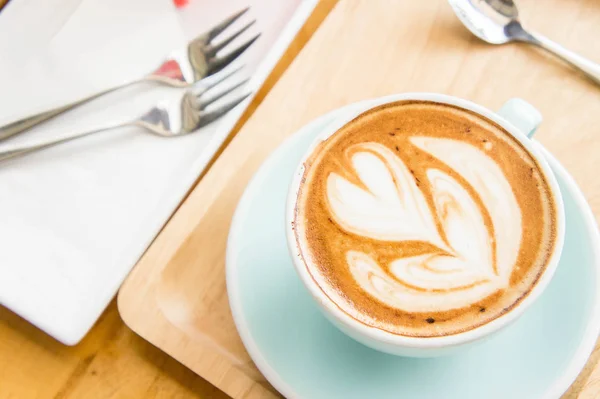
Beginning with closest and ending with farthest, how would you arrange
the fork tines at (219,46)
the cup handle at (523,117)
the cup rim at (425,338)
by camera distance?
the cup rim at (425,338)
the cup handle at (523,117)
the fork tines at (219,46)

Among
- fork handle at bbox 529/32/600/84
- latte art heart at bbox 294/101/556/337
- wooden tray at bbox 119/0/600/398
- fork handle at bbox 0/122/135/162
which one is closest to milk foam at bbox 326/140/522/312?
latte art heart at bbox 294/101/556/337

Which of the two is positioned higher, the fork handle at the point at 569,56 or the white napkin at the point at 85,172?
the fork handle at the point at 569,56

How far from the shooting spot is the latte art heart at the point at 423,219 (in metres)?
0.55

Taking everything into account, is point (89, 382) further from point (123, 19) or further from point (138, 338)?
point (123, 19)

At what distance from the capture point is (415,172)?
607 mm

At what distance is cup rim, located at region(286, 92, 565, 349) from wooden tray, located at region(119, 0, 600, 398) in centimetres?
15

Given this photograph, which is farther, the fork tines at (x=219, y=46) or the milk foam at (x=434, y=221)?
the fork tines at (x=219, y=46)

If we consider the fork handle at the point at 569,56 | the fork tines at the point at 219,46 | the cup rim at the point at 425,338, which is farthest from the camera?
the fork tines at the point at 219,46

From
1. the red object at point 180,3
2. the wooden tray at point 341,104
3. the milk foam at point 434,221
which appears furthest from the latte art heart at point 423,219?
the red object at point 180,3

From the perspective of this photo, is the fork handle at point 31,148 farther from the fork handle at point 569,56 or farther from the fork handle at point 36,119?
the fork handle at point 569,56

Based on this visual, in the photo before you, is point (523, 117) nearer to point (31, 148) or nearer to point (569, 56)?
point (569, 56)

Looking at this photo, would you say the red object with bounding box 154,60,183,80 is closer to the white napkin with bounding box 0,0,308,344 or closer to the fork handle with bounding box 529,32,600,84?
the white napkin with bounding box 0,0,308,344

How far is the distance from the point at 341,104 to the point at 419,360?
36 cm

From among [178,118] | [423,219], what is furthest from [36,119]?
[423,219]
